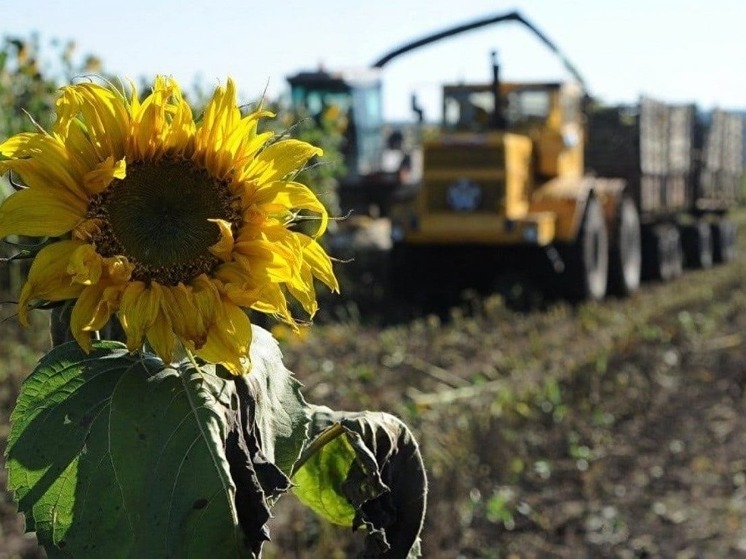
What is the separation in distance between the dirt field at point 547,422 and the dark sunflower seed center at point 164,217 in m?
3.00

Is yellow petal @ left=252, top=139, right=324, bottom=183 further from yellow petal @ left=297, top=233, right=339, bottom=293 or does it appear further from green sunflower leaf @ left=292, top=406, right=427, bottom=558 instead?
green sunflower leaf @ left=292, top=406, right=427, bottom=558

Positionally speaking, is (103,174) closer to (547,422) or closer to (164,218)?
(164,218)

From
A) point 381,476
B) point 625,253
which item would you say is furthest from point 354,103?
point 381,476

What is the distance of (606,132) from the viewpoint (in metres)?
13.4

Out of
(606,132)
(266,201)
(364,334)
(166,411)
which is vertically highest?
(266,201)

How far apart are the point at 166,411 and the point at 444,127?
10.6 metres

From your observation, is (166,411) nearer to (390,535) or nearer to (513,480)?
(390,535)

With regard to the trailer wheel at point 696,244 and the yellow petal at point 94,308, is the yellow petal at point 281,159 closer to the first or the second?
the yellow petal at point 94,308

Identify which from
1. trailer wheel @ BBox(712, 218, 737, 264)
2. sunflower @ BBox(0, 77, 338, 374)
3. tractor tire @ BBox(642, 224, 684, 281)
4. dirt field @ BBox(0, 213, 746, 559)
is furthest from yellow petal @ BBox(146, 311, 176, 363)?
trailer wheel @ BBox(712, 218, 737, 264)

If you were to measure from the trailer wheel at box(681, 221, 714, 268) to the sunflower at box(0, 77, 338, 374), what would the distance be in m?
14.5

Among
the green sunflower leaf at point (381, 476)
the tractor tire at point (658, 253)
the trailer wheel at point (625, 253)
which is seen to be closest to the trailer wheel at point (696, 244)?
the tractor tire at point (658, 253)

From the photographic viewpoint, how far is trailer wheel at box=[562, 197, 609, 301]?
34.9 feet

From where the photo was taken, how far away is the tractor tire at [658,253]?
13.4 metres

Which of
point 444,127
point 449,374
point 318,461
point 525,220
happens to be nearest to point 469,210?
point 525,220
